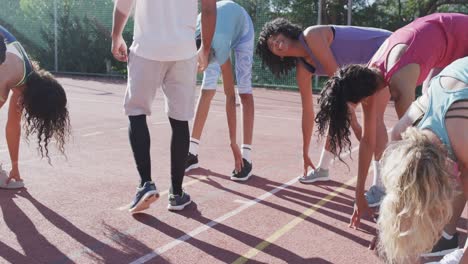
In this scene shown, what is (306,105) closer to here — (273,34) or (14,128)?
(273,34)

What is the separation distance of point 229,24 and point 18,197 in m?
2.40

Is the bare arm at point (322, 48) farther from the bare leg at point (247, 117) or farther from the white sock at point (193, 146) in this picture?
the white sock at point (193, 146)

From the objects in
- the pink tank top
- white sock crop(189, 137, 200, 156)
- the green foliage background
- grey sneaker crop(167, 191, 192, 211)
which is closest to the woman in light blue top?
white sock crop(189, 137, 200, 156)

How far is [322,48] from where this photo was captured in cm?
450

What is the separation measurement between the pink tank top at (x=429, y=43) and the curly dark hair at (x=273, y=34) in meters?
1.15

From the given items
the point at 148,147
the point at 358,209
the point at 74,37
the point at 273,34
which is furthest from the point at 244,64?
the point at 74,37

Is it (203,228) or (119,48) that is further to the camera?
(119,48)

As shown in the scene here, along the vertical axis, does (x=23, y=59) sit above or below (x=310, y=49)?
below

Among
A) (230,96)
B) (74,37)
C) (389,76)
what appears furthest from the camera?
(74,37)

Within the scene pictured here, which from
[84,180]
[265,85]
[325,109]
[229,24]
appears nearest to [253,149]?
[229,24]

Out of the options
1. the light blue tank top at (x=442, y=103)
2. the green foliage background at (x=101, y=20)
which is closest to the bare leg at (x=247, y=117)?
the light blue tank top at (x=442, y=103)

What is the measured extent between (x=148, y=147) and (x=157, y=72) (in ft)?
1.68

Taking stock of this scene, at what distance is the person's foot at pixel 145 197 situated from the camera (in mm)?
3773

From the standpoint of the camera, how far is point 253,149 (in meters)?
6.79
